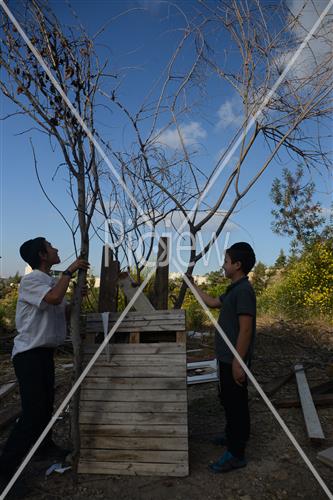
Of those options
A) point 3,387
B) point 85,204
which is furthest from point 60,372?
point 85,204

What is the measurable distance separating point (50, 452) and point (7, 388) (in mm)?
2095

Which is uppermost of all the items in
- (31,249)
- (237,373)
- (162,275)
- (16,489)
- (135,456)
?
(31,249)

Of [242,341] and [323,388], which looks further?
[323,388]

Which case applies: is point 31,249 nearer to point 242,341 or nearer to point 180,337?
point 180,337

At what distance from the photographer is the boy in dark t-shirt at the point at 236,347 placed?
9.11ft

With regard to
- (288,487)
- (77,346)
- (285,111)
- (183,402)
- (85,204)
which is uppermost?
(285,111)

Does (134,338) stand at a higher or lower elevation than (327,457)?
higher

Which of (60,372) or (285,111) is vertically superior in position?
(285,111)

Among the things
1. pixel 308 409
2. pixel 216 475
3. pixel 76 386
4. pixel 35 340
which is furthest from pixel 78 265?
pixel 308 409

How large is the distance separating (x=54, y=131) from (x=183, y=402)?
2.22 metres

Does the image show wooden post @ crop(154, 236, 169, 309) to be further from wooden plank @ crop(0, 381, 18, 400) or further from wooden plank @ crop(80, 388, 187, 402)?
wooden plank @ crop(0, 381, 18, 400)

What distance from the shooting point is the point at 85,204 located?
118 inches

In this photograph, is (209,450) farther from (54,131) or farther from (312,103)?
(312,103)

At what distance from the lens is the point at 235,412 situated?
9.57ft
